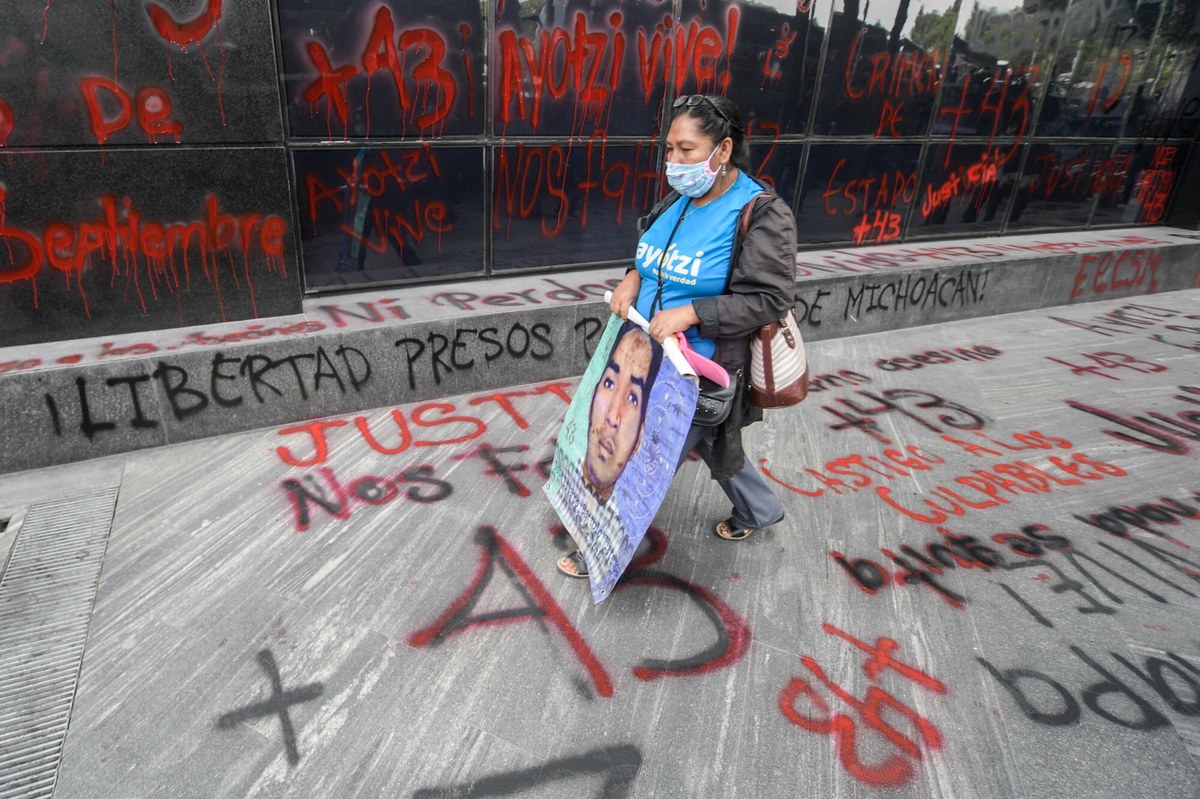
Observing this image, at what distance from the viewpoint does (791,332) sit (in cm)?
256

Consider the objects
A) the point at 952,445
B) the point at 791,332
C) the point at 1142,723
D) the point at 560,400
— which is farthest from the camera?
the point at 560,400

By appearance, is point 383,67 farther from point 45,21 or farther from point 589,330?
point 589,330

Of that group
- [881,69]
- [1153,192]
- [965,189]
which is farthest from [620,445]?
[1153,192]

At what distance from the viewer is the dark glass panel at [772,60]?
563 centimetres

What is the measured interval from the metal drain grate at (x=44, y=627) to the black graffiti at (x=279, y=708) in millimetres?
467

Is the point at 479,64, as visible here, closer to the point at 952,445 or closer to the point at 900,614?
the point at 952,445

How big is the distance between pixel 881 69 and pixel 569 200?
338 cm

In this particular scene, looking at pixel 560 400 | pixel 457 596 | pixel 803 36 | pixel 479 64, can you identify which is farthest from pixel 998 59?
pixel 457 596

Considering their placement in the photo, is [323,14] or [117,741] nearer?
[117,741]

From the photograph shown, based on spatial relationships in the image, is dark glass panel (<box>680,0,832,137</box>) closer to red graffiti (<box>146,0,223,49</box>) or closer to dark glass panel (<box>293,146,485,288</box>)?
dark glass panel (<box>293,146,485,288</box>)

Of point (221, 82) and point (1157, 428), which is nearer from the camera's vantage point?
point (221, 82)

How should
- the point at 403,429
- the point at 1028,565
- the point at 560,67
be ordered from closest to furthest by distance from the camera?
the point at 1028,565, the point at 403,429, the point at 560,67

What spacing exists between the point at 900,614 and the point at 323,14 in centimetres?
451

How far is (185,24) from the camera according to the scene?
352 centimetres
